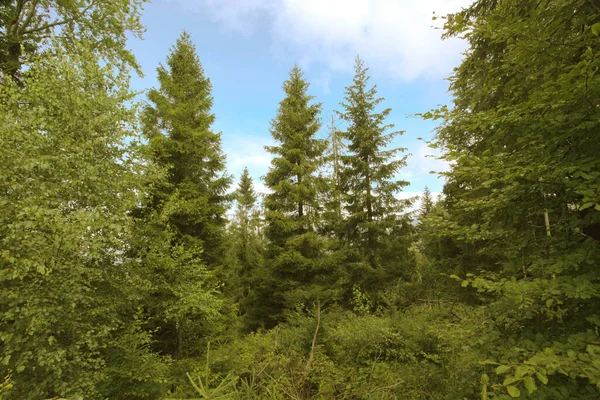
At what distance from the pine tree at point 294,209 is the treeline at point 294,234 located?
111 millimetres

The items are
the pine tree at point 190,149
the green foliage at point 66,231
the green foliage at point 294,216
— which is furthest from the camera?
the green foliage at point 294,216

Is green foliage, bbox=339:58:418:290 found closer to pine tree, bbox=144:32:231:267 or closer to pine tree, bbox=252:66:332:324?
pine tree, bbox=252:66:332:324

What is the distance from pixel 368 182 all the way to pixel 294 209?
4452 millimetres

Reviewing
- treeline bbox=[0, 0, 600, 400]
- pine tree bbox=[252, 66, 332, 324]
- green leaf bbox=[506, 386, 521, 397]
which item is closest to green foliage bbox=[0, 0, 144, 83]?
treeline bbox=[0, 0, 600, 400]

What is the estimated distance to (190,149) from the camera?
10250mm

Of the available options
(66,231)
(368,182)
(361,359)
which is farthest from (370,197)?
(66,231)

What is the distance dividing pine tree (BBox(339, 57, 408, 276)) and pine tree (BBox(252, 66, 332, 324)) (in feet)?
6.69

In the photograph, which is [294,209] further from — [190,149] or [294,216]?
[190,149]

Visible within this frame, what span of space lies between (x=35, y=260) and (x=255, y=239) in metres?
18.4

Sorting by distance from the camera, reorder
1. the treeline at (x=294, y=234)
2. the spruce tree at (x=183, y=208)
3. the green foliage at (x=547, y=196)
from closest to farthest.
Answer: the green foliage at (x=547, y=196) < the treeline at (x=294, y=234) < the spruce tree at (x=183, y=208)

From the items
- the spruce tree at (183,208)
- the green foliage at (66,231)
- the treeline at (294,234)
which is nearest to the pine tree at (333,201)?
the treeline at (294,234)

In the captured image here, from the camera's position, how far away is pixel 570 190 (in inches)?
126

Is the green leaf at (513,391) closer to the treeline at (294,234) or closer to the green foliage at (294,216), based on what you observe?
the treeline at (294,234)

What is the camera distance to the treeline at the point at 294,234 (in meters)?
3.01
